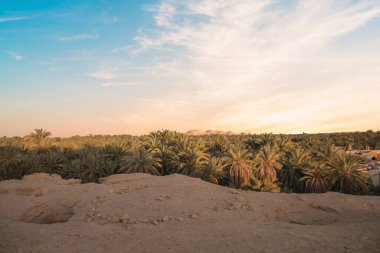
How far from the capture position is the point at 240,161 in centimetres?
2798

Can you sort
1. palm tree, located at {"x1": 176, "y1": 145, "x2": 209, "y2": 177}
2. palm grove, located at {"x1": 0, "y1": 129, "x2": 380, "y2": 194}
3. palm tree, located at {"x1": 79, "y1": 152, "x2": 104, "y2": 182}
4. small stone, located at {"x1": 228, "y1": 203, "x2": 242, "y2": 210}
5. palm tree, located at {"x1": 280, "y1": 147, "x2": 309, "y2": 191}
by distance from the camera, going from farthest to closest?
palm tree, located at {"x1": 280, "y1": 147, "x2": 309, "y2": 191}
palm tree, located at {"x1": 79, "y1": 152, "x2": 104, "y2": 182}
palm tree, located at {"x1": 176, "y1": 145, "x2": 209, "y2": 177}
palm grove, located at {"x1": 0, "y1": 129, "x2": 380, "y2": 194}
small stone, located at {"x1": 228, "y1": 203, "x2": 242, "y2": 210}

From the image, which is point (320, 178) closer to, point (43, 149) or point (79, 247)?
point (79, 247)

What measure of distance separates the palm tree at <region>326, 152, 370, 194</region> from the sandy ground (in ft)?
42.8

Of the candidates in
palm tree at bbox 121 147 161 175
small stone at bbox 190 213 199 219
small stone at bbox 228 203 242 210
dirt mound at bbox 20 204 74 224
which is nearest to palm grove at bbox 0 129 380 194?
palm tree at bbox 121 147 161 175

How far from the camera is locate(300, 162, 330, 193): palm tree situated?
2847 centimetres

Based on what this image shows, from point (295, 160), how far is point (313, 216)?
763 inches

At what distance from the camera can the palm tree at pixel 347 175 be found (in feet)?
90.2

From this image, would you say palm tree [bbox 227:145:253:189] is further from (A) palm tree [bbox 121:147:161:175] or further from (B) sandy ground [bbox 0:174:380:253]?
(B) sandy ground [bbox 0:174:380:253]

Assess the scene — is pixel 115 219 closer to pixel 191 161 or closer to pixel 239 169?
pixel 239 169

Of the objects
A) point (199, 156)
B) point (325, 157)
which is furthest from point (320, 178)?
point (199, 156)

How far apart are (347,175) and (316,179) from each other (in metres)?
2.55

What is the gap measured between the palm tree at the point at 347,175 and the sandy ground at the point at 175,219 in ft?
42.8

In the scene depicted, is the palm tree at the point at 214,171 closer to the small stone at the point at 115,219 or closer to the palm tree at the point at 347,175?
the palm tree at the point at 347,175

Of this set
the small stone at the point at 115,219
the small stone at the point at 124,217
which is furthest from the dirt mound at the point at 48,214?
the small stone at the point at 124,217
